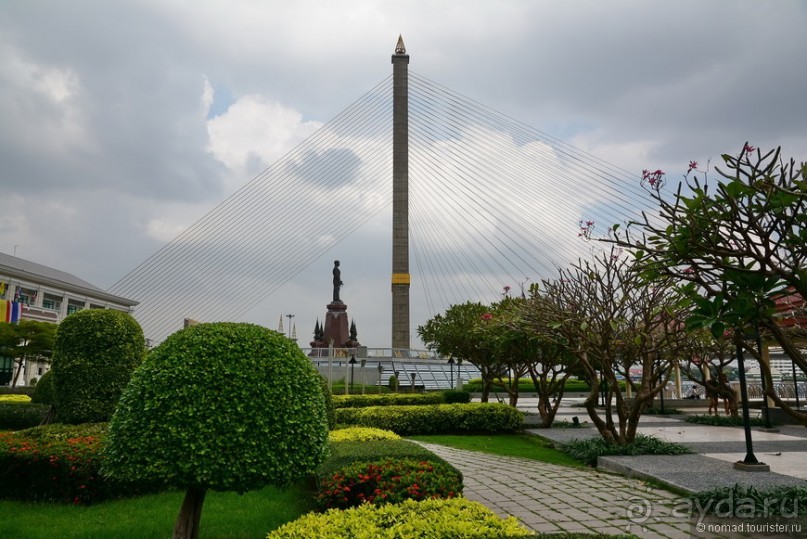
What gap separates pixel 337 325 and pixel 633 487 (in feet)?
140

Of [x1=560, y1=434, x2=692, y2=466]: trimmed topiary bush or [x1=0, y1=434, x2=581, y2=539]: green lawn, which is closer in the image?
[x1=0, y1=434, x2=581, y2=539]: green lawn

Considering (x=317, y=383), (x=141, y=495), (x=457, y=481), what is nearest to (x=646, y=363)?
(x=457, y=481)

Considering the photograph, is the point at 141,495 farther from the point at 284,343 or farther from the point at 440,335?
the point at 440,335

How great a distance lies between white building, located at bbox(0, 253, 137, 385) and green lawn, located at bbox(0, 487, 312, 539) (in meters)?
41.8

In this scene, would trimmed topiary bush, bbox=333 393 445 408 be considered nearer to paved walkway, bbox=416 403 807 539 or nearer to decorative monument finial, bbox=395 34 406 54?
paved walkway, bbox=416 403 807 539

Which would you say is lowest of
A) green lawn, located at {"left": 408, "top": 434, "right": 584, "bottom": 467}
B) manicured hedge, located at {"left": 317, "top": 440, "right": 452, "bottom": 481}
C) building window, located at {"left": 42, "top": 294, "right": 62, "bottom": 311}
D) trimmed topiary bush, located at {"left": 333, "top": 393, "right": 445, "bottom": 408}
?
green lawn, located at {"left": 408, "top": 434, "right": 584, "bottom": 467}

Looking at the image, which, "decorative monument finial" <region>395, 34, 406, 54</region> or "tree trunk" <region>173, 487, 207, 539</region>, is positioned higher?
"decorative monument finial" <region>395, 34, 406, 54</region>

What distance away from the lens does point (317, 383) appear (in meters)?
5.30

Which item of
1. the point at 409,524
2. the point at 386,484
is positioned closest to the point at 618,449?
the point at 386,484

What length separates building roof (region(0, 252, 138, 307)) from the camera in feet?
165

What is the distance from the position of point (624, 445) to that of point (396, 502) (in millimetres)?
6773

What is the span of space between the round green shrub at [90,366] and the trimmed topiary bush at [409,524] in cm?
646

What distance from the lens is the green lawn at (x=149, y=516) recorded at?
5.77m

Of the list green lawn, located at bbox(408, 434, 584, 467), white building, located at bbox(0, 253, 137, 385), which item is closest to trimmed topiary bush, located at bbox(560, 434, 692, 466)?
green lawn, located at bbox(408, 434, 584, 467)
